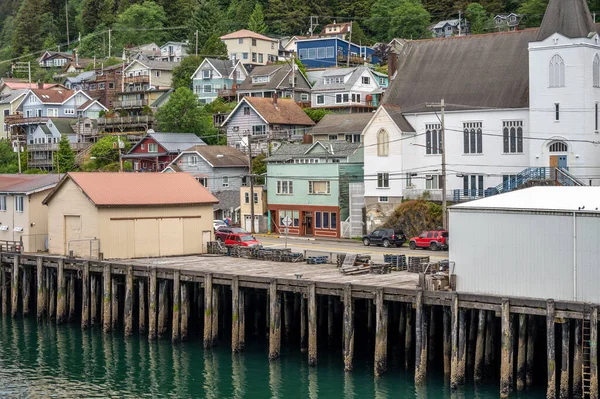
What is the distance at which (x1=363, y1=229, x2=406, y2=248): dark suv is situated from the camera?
6412cm

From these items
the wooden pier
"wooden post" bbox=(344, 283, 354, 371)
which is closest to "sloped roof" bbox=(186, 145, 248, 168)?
the wooden pier

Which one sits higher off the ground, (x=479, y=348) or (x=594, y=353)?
(x=594, y=353)

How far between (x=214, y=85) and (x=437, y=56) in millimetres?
50752

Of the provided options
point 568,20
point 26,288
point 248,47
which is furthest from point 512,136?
point 248,47

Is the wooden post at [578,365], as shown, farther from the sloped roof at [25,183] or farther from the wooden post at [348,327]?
the sloped roof at [25,183]

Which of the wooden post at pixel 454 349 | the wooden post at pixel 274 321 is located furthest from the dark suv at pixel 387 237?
the wooden post at pixel 454 349

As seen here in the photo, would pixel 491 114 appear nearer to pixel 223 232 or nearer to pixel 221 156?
pixel 223 232

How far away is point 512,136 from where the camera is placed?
66938 mm

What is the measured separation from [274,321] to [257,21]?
11662cm

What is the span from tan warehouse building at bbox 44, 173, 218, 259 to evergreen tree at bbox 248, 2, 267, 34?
95.8 meters

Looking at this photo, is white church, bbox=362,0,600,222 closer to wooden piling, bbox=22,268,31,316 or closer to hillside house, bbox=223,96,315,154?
hillside house, bbox=223,96,315,154

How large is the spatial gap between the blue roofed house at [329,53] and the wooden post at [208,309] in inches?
3582

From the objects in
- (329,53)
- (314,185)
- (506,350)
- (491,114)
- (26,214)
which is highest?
(329,53)

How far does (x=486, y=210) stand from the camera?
37688mm
